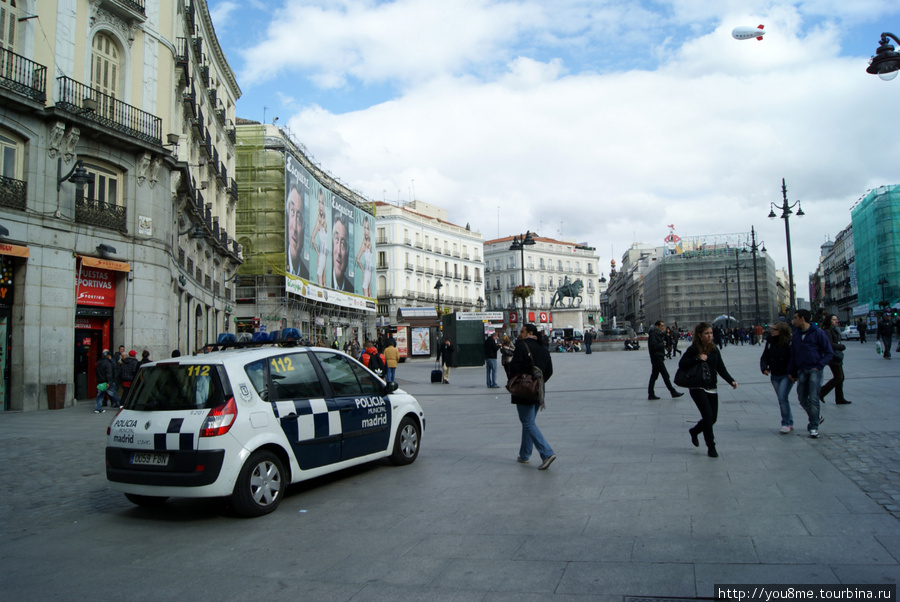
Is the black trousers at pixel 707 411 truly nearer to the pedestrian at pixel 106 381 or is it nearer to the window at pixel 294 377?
the window at pixel 294 377

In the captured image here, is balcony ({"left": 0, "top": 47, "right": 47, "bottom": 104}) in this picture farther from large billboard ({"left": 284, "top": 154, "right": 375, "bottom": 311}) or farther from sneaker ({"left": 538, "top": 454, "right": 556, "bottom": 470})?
large billboard ({"left": 284, "top": 154, "right": 375, "bottom": 311})

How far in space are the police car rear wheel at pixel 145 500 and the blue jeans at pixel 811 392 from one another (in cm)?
784

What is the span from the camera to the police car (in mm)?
5867

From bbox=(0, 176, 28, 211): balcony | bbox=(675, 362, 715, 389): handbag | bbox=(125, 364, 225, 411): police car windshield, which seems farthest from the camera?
bbox=(0, 176, 28, 211): balcony

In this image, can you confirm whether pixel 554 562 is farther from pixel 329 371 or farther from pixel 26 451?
pixel 26 451

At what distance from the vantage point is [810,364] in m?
8.85

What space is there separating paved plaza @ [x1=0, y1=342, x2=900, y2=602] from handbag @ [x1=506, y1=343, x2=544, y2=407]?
0.84 meters

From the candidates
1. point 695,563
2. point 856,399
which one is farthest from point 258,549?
point 856,399

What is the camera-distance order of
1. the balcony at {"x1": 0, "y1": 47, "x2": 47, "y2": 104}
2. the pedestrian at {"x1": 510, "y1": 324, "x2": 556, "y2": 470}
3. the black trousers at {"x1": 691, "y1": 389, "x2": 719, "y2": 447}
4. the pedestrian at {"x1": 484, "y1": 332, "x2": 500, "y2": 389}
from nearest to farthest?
the pedestrian at {"x1": 510, "y1": 324, "x2": 556, "y2": 470} < the black trousers at {"x1": 691, "y1": 389, "x2": 719, "y2": 447} < the balcony at {"x1": 0, "y1": 47, "x2": 47, "y2": 104} < the pedestrian at {"x1": 484, "y1": 332, "x2": 500, "y2": 389}

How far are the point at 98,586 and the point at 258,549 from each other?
1.11 m

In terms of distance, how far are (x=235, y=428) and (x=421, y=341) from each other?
3592 cm

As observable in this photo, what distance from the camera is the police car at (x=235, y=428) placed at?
19.2 ft

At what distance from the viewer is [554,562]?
14.8 feet

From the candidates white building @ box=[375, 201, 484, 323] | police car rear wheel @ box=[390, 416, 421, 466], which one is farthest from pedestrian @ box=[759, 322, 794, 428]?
white building @ box=[375, 201, 484, 323]
